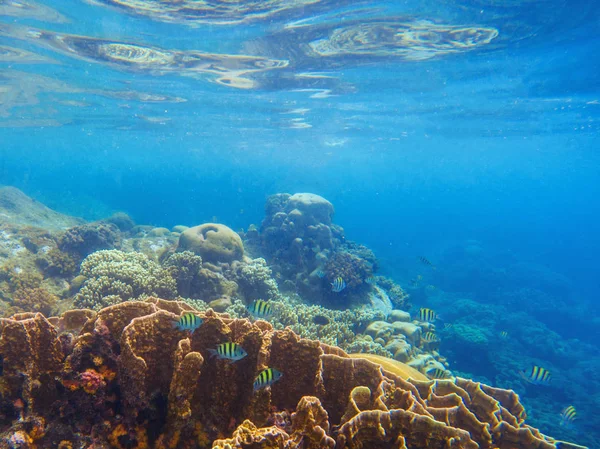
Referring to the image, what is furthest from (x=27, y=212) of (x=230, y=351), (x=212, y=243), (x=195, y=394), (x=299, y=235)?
(x=230, y=351)

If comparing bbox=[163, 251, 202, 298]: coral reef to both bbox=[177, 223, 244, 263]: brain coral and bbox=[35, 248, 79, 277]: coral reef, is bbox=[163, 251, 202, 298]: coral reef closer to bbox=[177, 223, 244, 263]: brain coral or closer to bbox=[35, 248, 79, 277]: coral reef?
bbox=[177, 223, 244, 263]: brain coral

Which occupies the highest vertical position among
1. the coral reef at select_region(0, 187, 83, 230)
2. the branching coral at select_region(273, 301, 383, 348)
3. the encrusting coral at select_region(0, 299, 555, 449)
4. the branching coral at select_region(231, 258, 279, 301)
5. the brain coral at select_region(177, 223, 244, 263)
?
the coral reef at select_region(0, 187, 83, 230)

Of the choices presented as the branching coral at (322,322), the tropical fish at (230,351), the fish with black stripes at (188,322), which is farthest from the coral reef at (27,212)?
the tropical fish at (230,351)

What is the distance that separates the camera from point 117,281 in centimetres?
879

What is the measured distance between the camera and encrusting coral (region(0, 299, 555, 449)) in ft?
8.90

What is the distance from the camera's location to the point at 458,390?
13.6 ft

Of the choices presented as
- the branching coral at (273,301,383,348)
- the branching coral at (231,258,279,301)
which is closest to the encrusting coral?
the branching coral at (273,301,383,348)

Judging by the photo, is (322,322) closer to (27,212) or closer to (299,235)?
(299,235)

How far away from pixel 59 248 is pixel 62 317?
12.0 m

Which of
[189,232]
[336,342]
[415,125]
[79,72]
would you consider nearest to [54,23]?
[79,72]

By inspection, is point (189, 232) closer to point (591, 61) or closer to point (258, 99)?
point (258, 99)

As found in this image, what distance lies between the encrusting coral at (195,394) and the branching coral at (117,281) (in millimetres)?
5495

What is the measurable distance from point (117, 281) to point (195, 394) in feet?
22.1

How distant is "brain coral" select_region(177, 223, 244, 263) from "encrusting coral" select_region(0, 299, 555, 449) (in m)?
8.80
